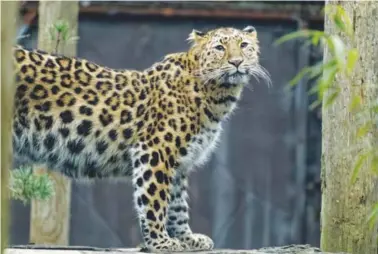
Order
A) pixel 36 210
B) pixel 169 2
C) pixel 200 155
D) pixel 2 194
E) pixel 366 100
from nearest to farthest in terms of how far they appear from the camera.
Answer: pixel 2 194 → pixel 366 100 → pixel 200 155 → pixel 36 210 → pixel 169 2

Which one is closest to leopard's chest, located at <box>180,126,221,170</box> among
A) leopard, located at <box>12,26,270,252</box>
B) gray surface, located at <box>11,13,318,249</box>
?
leopard, located at <box>12,26,270,252</box>

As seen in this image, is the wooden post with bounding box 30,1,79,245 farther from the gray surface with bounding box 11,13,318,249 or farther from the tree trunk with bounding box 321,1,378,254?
the tree trunk with bounding box 321,1,378,254

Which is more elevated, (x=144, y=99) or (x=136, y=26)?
(x=136, y=26)

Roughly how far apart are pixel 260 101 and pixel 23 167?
3.58 metres

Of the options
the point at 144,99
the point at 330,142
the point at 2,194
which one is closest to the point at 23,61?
the point at 144,99

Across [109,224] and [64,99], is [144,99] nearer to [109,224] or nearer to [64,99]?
[64,99]

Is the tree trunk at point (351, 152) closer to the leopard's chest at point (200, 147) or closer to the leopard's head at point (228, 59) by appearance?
the leopard's head at point (228, 59)

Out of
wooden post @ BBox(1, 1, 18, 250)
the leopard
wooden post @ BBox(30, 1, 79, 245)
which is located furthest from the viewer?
wooden post @ BBox(30, 1, 79, 245)

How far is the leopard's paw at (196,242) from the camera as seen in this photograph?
6061 mm

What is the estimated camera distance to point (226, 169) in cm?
934

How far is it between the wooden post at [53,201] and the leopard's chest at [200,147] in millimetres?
1488

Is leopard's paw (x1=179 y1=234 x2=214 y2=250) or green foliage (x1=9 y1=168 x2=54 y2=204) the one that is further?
leopard's paw (x1=179 y1=234 x2=214 y2=250)

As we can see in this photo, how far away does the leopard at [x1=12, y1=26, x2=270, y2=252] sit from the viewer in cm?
590

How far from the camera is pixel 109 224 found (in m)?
9.27
